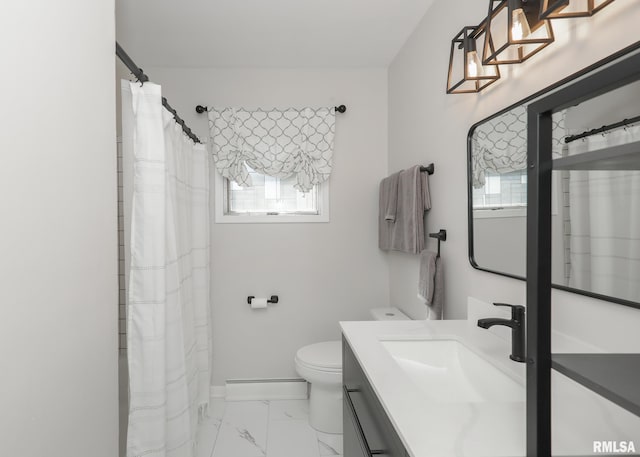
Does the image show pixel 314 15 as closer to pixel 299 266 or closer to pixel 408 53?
pixel 408 53

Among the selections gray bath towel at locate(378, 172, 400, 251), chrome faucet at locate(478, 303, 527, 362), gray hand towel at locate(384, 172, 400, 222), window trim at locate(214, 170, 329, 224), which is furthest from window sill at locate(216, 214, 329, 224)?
chrome faucet at locate(478, 303, 527, 362)

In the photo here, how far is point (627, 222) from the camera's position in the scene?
86 centimetres

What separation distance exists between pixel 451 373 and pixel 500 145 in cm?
87

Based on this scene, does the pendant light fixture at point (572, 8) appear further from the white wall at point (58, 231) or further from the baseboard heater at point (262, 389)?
the baseboard heater at point (262, 389)

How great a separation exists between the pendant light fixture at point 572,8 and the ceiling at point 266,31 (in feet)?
3.96

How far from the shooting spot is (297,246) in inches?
117

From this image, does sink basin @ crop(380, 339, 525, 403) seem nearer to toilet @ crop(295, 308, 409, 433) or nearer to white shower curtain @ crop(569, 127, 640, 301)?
white shower curtain @ crop(569, 127, 640, 301)

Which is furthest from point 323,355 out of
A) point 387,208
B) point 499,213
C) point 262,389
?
point 499,213

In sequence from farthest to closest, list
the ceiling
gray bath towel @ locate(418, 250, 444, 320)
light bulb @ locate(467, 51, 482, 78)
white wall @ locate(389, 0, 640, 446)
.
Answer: the ceiling → gray bath towel @ locate(418, 250, 444, 320) → light bulb @ locate(467, 51, 482, 78) → white wall @ locate(389, 0, 640, 446)

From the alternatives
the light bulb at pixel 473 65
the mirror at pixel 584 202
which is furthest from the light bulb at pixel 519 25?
the light bulb at pixel 473 65

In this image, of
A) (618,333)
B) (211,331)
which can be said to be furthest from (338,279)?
(618,333)

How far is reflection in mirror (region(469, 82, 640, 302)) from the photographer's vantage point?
0.85 meters

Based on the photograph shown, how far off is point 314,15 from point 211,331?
7.27ft

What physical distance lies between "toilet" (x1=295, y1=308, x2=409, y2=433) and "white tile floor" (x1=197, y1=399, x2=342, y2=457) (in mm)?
73
